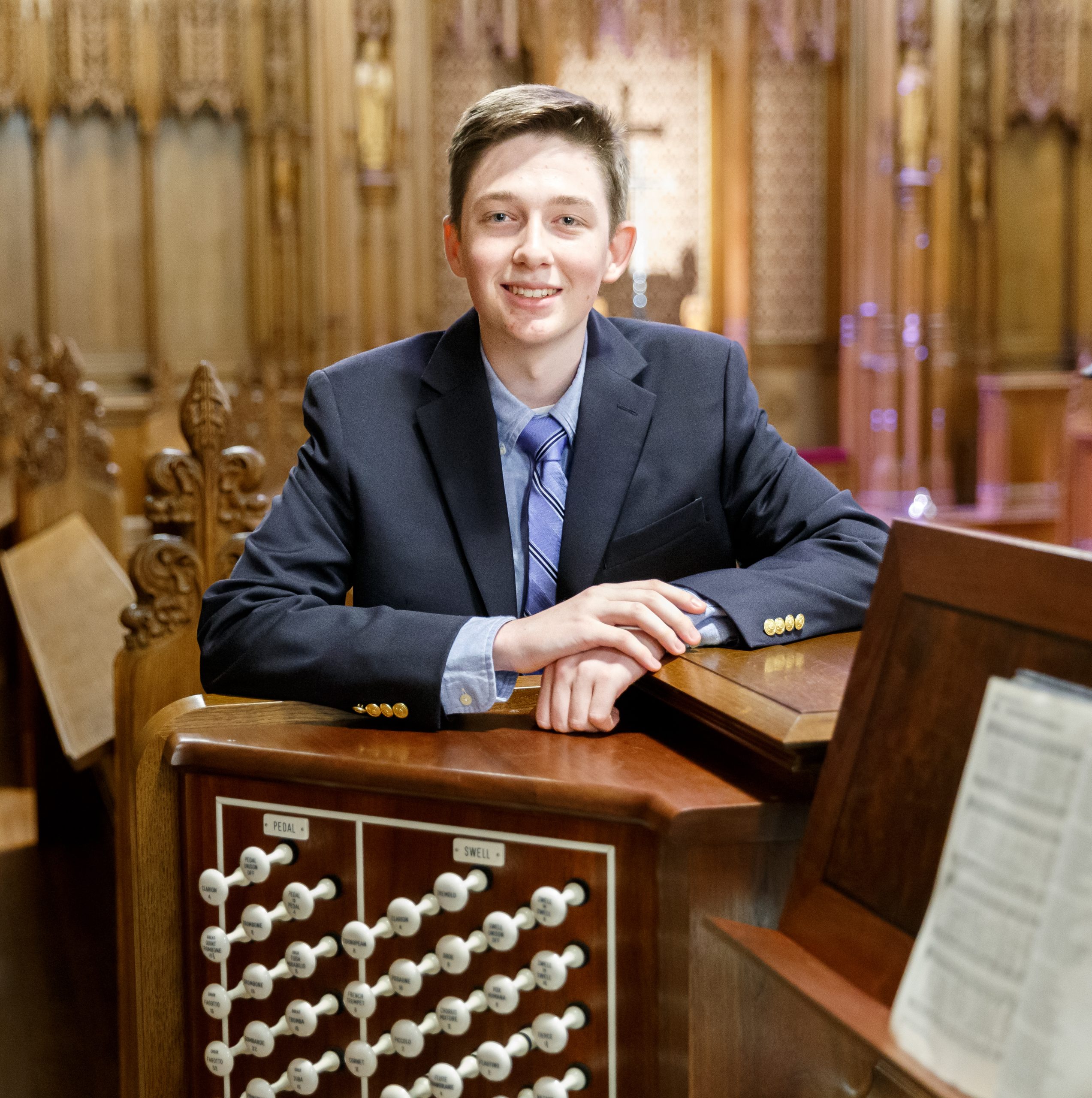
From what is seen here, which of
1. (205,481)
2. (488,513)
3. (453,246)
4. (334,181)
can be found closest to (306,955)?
(488,513)

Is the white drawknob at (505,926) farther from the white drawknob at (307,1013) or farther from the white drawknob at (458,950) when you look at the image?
the white drawknob at (307,1013)

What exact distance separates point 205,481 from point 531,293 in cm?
129

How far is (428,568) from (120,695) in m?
1.05

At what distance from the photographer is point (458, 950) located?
3.98 feet

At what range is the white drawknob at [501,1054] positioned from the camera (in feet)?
3.92

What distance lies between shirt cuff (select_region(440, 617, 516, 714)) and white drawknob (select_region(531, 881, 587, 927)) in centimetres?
33

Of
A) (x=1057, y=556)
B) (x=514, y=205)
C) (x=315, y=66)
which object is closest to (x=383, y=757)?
(x=1057, y=556)

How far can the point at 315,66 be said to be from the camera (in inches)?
338

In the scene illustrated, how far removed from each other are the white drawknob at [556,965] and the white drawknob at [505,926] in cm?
3

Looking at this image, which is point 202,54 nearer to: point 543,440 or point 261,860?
point 543,440

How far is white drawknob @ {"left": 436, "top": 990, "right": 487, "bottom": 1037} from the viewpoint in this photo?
1.22 meters

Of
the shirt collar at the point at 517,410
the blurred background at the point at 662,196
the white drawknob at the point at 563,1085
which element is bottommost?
the white drawknob at the point at 563,1085

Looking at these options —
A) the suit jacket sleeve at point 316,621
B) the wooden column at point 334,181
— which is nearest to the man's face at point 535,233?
the suit jacket sleeve at point 316,621

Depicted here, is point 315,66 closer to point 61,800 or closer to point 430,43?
point 430,43
